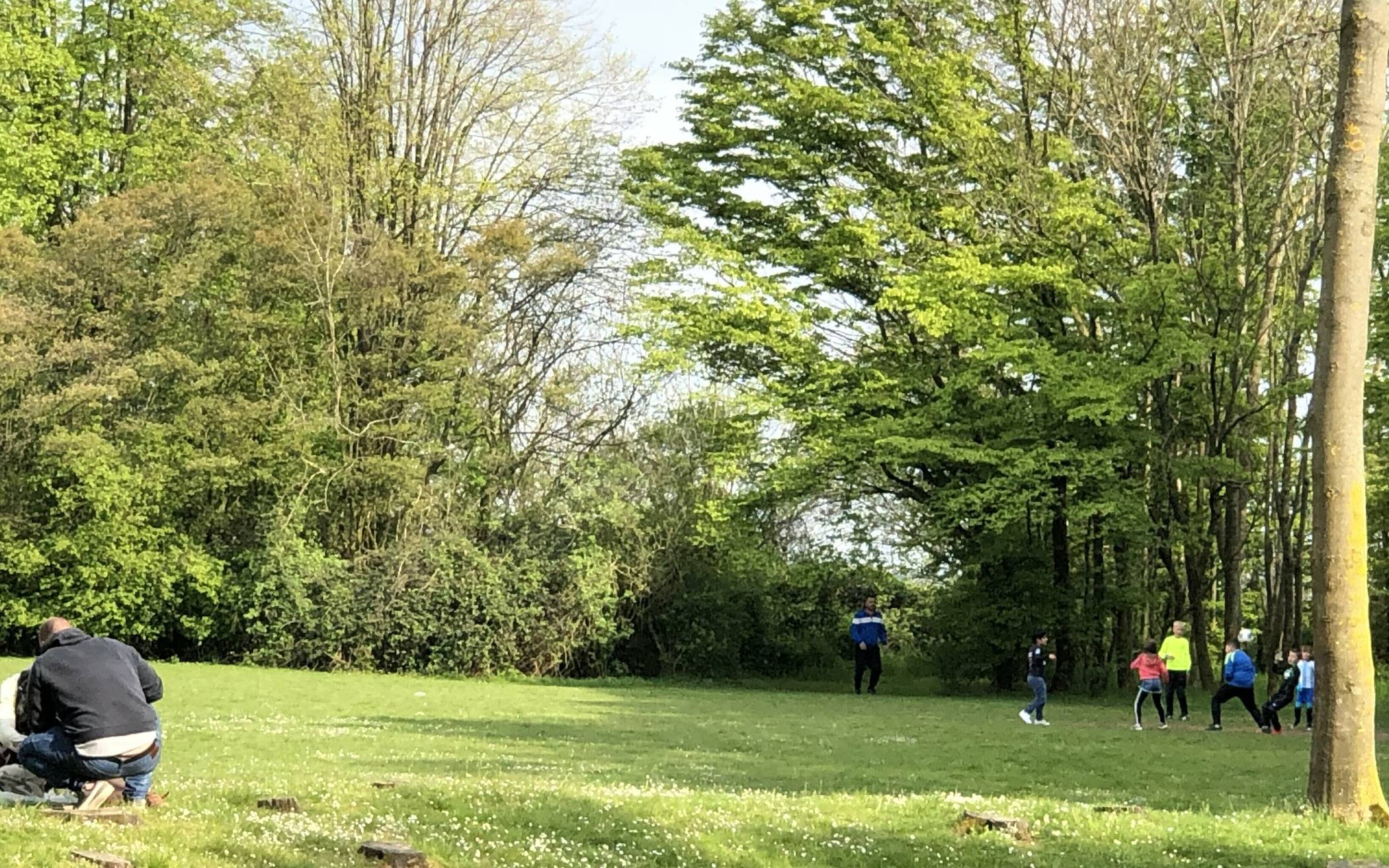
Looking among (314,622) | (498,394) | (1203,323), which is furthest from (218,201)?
(1203,323)

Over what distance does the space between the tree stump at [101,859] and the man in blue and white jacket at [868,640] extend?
25.7 metres

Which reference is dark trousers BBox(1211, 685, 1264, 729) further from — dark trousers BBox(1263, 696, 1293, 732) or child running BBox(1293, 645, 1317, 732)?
child running BBox(1293, 645, 1317, 732)

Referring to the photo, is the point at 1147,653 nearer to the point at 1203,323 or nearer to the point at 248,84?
the point at 1203,323

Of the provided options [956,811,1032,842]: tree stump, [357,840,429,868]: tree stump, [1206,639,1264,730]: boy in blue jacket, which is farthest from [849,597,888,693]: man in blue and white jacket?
[357,840,429,868]: tree stump

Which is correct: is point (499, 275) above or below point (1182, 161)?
below

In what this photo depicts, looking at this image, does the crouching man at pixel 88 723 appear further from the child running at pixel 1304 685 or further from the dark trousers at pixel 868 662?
the dark trousers at pixel 868 662

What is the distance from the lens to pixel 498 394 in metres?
39.1

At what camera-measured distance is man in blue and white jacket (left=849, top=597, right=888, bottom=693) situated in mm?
32156

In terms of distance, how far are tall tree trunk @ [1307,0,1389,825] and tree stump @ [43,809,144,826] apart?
29.7ft

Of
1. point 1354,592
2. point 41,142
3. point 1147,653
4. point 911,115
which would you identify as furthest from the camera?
point 41,142

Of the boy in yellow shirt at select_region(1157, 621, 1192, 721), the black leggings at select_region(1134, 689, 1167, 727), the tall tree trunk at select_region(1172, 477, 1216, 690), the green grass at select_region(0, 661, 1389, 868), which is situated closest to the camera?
the green grass at select_region(0, 661, 1389, 868)

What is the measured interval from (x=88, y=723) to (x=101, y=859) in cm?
251

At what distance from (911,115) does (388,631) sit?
742 inches

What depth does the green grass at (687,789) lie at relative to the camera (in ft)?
28.4
